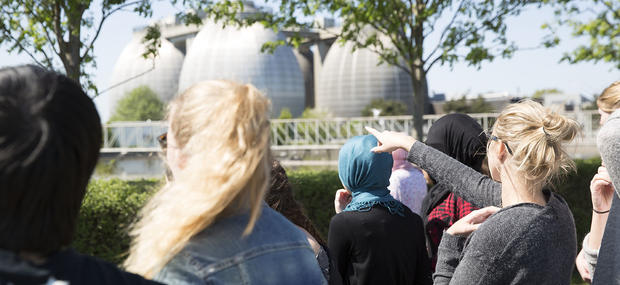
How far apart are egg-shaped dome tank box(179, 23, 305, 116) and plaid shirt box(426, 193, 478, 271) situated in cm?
5813

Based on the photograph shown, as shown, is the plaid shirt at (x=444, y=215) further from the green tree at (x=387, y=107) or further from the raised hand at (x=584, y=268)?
the green tree at (x=387, y=107)

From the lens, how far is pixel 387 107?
52438 millimetres

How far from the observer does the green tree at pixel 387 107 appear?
2034 inches

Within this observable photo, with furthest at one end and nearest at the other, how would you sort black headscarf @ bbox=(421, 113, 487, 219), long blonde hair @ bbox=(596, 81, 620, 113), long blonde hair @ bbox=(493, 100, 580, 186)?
black headscarf @ bbox=(421, 113, 487, 219), long blonde hair @ bbox=(596, 81, 620, 113), long blonde hair @ bbox=(493, 100, 580, 186)

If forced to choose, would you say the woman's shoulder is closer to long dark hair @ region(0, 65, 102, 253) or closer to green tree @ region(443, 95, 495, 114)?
long dark hair @ region(0, 65, 102, 253)

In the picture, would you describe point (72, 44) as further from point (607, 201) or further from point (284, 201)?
point (607, 201)

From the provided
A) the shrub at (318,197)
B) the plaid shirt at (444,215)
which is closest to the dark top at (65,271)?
the plaid shirt at (444,215)

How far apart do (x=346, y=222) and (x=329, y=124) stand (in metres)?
36.7

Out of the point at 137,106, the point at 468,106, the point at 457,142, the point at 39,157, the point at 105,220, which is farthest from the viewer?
the point at 137,106

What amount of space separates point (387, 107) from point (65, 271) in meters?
51.9

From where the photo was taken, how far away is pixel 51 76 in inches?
49.1

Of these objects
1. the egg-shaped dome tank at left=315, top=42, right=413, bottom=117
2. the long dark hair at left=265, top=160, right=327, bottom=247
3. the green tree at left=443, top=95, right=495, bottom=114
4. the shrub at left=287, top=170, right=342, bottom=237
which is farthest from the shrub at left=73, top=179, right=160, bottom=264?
the egg-shaped dome tank at left=315, top=42, right=413, bottom=117

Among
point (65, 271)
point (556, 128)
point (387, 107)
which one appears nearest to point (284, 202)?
point (556, 128)

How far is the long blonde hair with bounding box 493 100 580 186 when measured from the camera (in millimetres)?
2289
